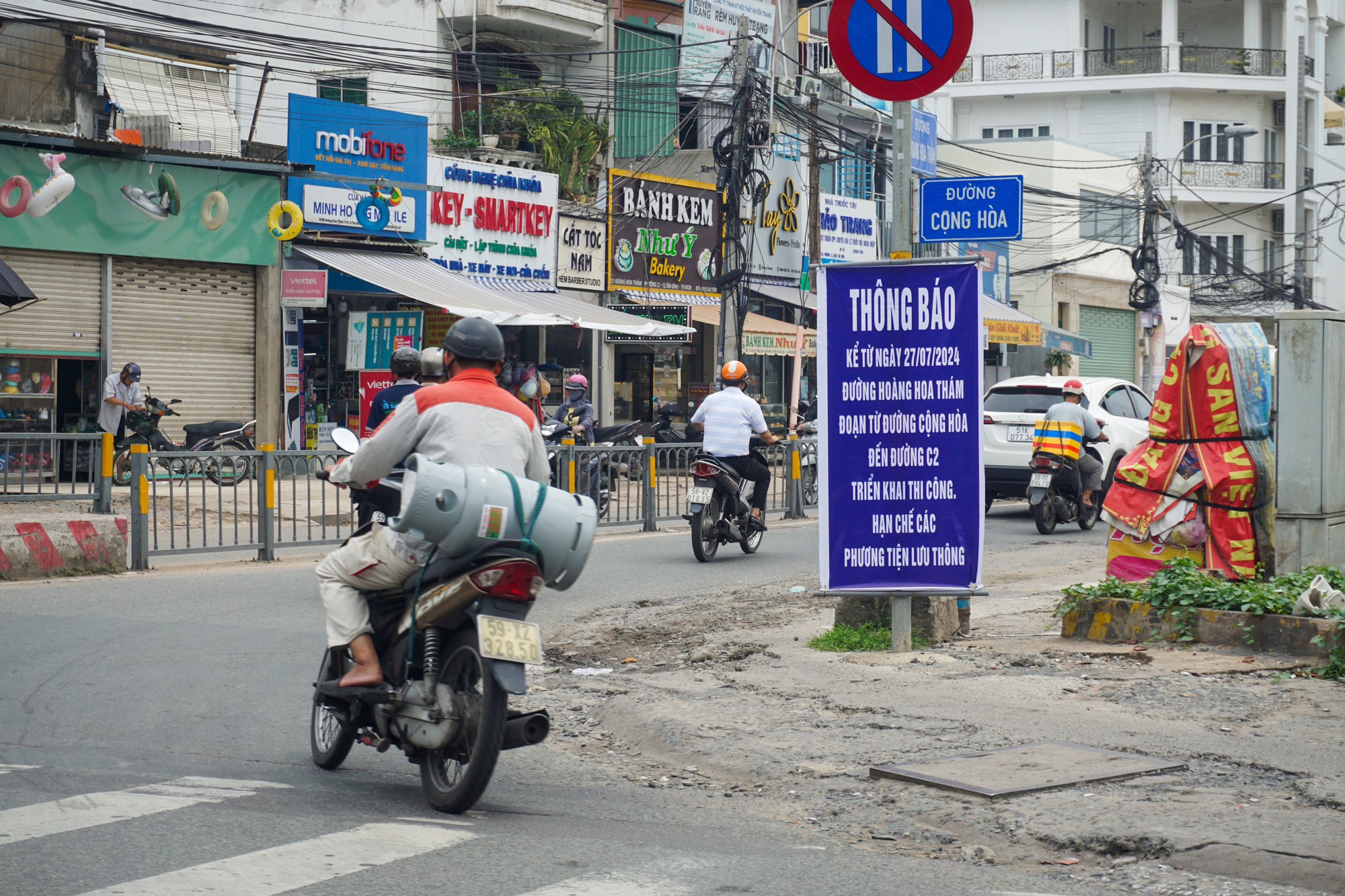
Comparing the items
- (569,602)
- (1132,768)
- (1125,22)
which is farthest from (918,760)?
(1125,22)

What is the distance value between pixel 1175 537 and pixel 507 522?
19.3 ft

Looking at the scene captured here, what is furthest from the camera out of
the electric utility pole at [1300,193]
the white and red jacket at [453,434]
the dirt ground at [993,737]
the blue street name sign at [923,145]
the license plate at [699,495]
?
the electric utility pole at [1300,193]

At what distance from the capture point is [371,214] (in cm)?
2420

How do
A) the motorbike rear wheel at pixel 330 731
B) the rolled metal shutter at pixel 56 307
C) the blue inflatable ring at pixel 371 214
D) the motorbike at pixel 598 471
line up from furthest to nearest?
the blue inflatable ring at pixel 371 214
the rolled metal shutter at pixel 56 307
the motorbike at pixel 598 471
the motorbike rear wheel at pixel 330 731

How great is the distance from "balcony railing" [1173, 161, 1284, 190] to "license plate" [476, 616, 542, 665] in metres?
49.6

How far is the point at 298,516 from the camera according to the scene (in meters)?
14.2

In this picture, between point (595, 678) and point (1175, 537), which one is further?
point (1175, 537)

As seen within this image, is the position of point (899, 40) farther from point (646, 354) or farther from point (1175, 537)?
point (646, 354)

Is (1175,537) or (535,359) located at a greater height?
(535,359)

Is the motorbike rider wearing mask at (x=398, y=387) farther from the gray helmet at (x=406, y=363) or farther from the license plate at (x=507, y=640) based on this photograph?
the license plate at (x=507, y=640)

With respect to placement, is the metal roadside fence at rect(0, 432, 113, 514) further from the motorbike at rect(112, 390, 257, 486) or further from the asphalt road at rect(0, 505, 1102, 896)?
the asphalt road at rect(0, 505, 1102, 896)

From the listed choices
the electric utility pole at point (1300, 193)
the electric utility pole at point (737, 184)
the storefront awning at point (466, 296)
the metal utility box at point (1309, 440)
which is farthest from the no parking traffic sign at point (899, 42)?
the electric utility pole at point (1300, 193)

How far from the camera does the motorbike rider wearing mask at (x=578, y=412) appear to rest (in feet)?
59.1

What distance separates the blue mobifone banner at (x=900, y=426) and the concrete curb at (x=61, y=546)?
6809mm
